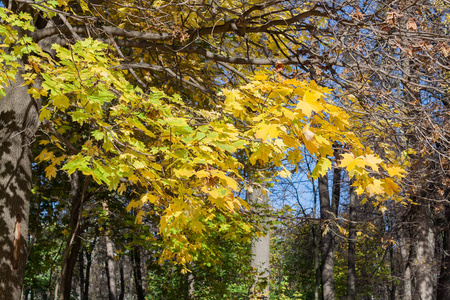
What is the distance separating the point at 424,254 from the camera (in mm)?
8703

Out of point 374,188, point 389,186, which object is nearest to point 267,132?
point 374,188

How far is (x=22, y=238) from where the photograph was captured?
175 inches

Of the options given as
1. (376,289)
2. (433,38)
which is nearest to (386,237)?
(433,38)

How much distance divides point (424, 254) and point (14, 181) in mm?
8533

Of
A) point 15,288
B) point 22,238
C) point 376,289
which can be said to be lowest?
point 376,289

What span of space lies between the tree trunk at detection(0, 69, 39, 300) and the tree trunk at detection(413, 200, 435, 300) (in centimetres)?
789

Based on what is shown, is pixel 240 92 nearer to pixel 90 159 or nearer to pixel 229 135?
pixel 229 135

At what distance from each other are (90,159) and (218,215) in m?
4.58

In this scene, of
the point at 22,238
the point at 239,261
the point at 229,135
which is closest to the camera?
the point at 229,135

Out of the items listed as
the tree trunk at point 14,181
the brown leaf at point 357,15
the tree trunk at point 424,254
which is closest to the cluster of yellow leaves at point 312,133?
the brown leaf at point 357,15

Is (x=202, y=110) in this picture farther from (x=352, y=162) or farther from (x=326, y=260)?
(x=326, y=260)

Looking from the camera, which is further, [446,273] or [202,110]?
[446,273]

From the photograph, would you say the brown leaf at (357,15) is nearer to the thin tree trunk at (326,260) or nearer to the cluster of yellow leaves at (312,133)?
the cluster of yellow leaves at (312,133)

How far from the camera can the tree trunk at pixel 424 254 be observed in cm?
848
